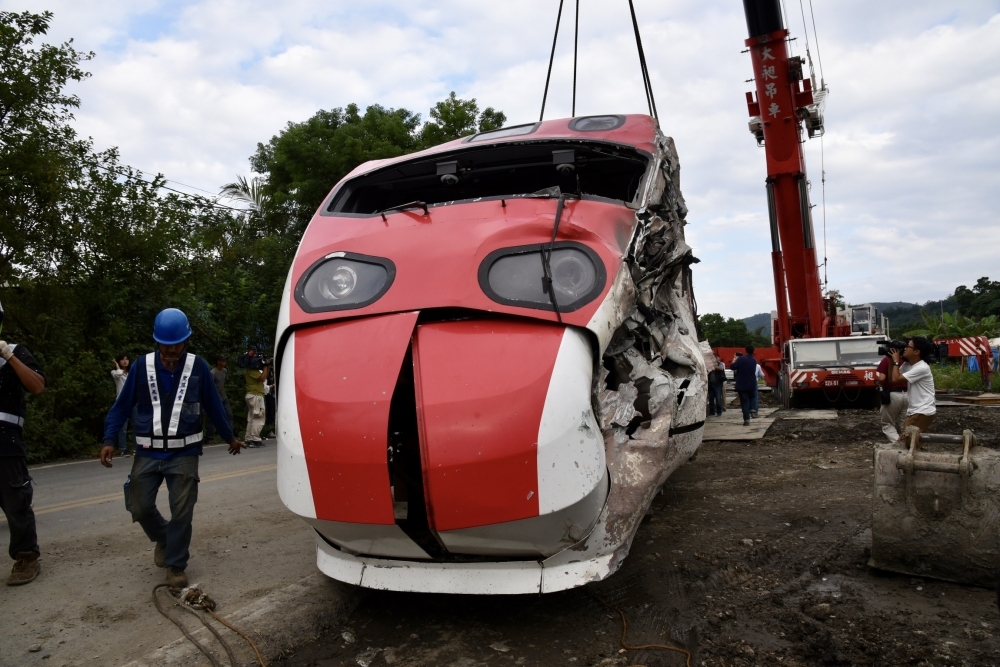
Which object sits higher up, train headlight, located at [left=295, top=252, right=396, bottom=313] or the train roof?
the train roof

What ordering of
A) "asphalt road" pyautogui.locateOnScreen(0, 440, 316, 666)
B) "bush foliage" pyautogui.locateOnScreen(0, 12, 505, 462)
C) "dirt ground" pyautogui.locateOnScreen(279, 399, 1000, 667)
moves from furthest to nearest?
"bush foliage" pyautogui.locateOnScreen(0, 12, 505, 462) < "asphalt road" pyautogui.locateOnScreen(0, 440, 316, 666) < "dirt ground" pyautogui.locateOnScreen(279, 399, 1000, 667)

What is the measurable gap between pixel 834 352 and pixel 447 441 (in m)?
13.2

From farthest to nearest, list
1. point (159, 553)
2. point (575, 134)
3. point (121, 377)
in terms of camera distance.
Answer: point (121, 377) < point (575, 134) < point (159, 553)

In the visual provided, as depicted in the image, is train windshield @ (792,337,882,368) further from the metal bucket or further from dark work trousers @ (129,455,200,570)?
dark work trousers @ (129,455,200,570)

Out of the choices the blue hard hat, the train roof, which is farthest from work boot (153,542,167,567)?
the train roof

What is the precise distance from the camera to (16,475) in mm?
4027

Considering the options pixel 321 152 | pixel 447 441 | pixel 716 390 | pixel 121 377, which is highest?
pixel 321 152

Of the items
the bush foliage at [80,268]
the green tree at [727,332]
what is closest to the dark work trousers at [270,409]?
the bush foliage at [80,268]

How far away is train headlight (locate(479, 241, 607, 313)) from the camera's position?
3.28 metres

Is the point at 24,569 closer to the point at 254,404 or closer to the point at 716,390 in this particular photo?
the point at 254,404

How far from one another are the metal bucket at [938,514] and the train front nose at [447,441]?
171 cm

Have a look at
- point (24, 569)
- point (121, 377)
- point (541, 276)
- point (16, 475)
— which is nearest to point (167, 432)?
point (16, 475)

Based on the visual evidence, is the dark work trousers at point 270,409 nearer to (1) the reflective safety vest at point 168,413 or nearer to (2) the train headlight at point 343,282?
(1) the reflective safety vest at point 168,413

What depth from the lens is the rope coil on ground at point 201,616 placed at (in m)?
3.06
